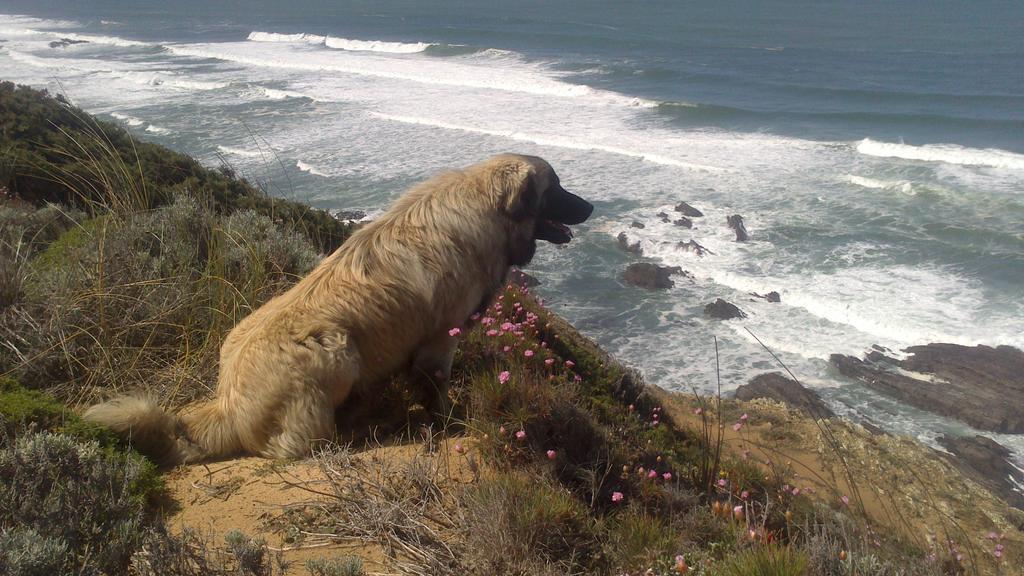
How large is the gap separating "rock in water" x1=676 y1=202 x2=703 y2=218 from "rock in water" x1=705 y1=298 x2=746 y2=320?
5.71 meters

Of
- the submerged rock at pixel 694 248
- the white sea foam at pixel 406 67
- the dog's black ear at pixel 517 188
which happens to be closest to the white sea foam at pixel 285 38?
the white sea foam at pixel 406 67

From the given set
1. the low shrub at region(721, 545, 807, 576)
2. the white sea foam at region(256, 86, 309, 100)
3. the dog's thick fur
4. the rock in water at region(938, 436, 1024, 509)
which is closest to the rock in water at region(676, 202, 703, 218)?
the rock in water at region(938, 436, 1024, 509)

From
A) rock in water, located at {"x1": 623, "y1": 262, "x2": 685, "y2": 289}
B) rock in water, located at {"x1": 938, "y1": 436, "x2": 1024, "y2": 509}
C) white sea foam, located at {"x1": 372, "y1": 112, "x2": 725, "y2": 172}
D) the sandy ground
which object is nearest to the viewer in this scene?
the sandy ground

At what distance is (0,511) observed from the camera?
2.79m

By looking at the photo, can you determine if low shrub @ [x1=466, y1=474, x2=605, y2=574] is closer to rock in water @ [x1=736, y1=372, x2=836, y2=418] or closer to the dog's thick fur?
the dog's thick fur

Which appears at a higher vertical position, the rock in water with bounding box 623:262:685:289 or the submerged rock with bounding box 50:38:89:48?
the submerged rock with bounding box 50:38:89:48

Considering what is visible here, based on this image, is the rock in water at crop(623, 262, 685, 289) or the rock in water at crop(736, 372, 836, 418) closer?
the rock in water at crop(736, 372, 836, 418)

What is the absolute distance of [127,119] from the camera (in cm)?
2950

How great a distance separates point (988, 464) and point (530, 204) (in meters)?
11.2

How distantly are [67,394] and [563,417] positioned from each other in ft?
11.1

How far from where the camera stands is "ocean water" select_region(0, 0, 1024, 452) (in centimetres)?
1753

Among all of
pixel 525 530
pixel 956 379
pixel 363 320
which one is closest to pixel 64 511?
pixel 525 530

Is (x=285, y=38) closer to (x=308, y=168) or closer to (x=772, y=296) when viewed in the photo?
(x=308, y=168)

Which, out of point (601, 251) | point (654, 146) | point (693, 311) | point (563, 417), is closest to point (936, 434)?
point (693, 311)
